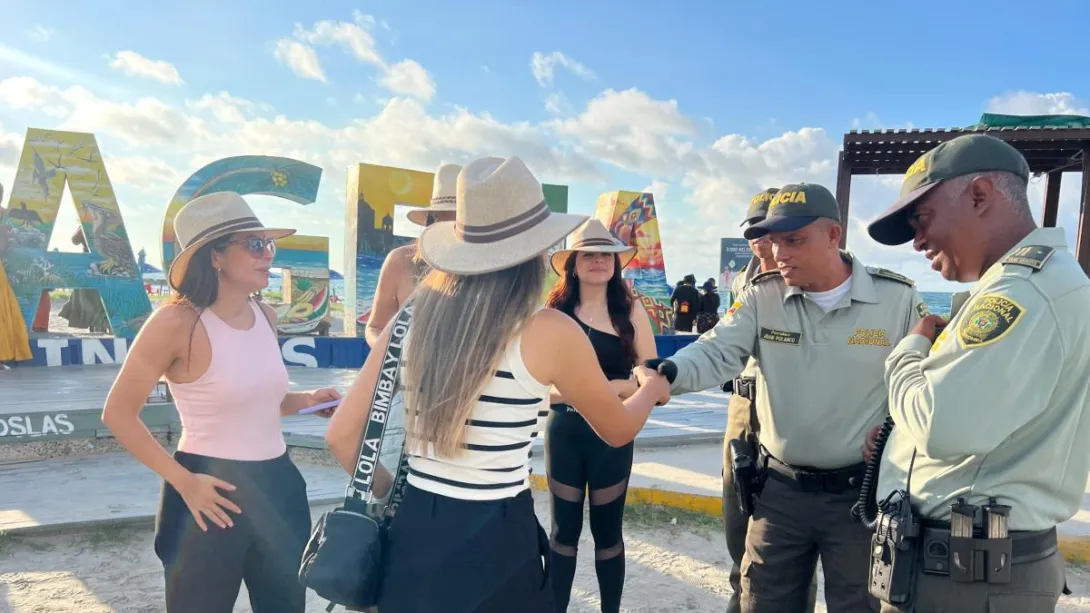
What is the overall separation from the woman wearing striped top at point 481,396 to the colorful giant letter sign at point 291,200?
7692mm

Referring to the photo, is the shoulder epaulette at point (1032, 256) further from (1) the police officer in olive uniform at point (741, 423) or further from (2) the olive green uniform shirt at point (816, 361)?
(1) the police officer in olive uniform at point (741, 423)

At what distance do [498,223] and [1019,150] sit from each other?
11.5 meters

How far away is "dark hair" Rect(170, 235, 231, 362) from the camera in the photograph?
1999mm

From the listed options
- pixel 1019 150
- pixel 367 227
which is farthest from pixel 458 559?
pixel 1019 150

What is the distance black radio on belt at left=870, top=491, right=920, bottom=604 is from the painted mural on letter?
39.4 feet

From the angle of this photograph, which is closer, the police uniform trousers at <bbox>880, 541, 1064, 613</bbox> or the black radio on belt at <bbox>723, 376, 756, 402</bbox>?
the police uniform trousers at <bbox>880, 541, 1064, 613</bbox>

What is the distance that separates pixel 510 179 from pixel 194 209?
4.59 ft

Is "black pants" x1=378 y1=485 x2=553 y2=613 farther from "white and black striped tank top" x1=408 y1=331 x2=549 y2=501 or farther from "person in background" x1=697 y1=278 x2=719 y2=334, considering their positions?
"person in background" x1=697 y1=278 x2=719 y2=334

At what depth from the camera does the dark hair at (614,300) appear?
10.2 feet

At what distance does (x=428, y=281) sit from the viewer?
151cm

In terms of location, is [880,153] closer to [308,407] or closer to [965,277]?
[965,277]

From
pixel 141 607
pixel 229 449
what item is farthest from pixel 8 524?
pixel 229 449

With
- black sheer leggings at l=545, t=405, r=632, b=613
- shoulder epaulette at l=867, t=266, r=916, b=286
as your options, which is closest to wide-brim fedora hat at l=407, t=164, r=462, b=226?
black sheer leggings at l=545, t=405, r=632, b=613

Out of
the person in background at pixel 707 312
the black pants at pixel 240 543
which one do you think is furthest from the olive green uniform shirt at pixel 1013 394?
the person in background at pixel 707 312
